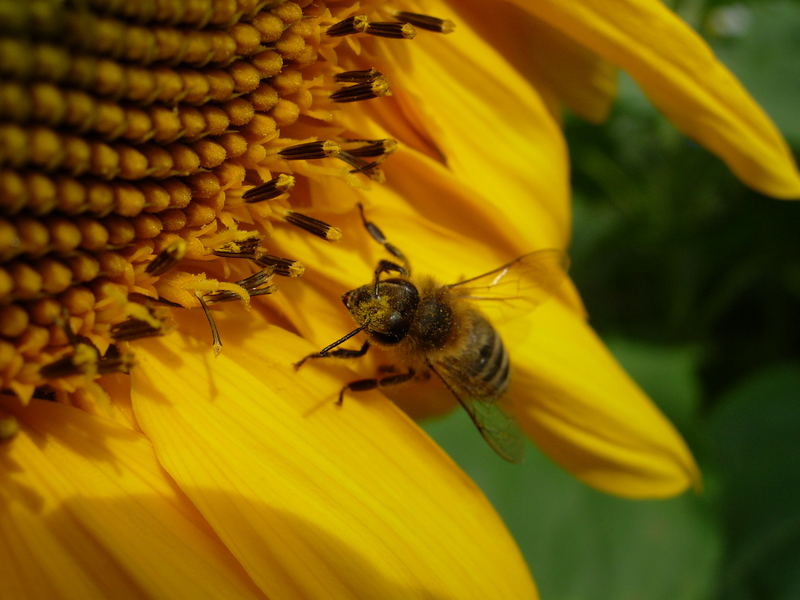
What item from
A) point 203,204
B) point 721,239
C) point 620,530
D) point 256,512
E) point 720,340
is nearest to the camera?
point 256,512

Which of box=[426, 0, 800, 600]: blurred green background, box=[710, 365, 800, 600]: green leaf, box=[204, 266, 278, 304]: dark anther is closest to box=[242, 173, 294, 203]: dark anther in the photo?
box=[204, 266, 278, 304]: dark anther

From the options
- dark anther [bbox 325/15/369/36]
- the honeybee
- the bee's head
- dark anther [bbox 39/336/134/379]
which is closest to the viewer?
dark anther [bbox 39/336/134/379]

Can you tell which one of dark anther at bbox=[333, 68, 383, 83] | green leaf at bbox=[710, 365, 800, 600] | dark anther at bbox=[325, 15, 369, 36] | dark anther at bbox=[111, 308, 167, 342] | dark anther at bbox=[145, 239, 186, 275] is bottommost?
green leaf at bbox=[710, 365, 800, 600]

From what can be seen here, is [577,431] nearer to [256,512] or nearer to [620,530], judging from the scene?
[256,512]

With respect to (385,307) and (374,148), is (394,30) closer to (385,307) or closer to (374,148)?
(374,148)

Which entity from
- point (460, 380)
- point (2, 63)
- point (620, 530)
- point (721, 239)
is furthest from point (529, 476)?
point (2, 63)

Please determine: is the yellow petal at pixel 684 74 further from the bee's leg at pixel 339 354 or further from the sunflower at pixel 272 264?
the bee's leg at pixel 339 354

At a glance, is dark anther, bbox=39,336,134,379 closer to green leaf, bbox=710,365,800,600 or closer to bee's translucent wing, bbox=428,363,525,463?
bee's translucent wing, bbox=428,363,525,463
